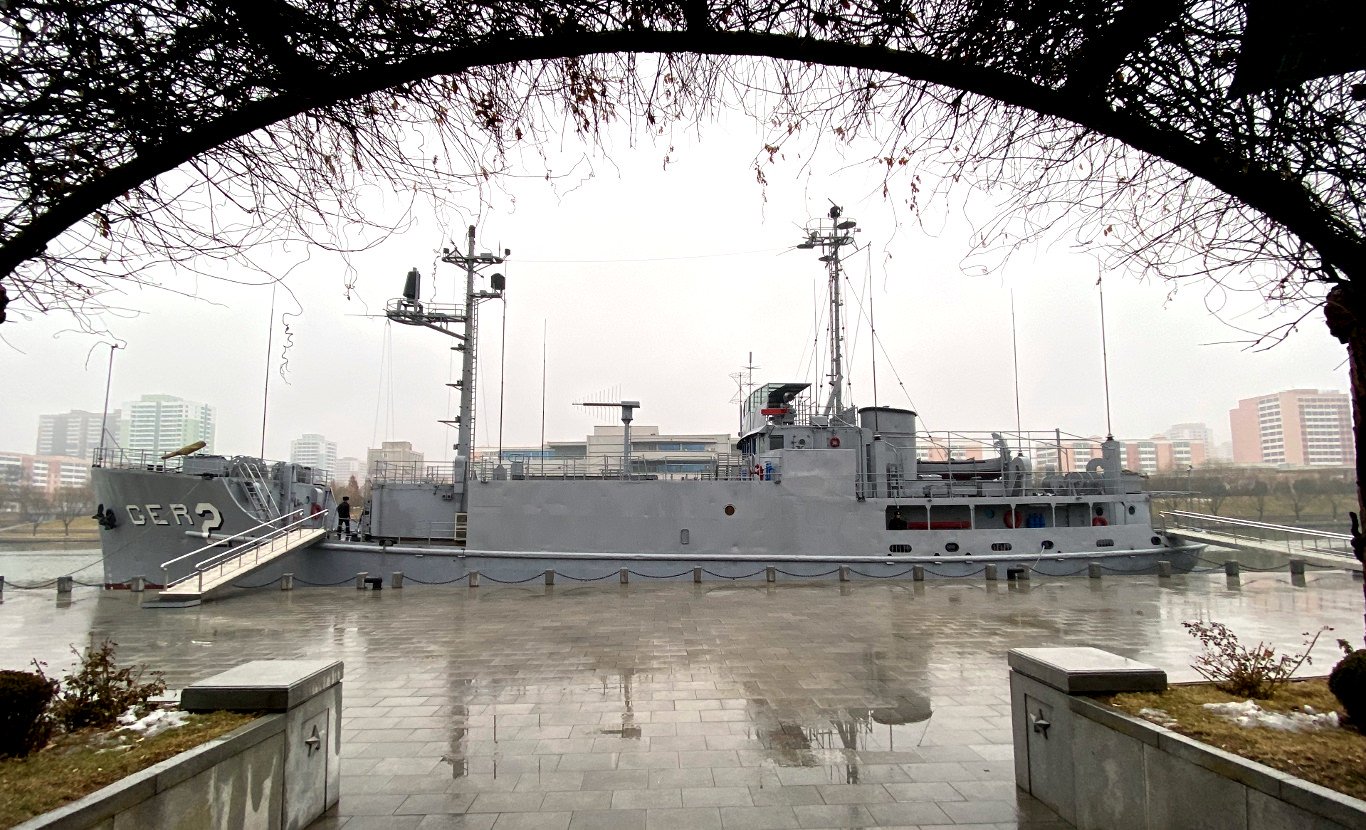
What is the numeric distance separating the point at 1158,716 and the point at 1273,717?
60 cm

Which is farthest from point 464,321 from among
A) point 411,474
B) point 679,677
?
point 679,677

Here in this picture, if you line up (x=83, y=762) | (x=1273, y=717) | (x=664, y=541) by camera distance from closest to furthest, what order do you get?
(x=83, y=762) < (x=1273, y=717) < (x=664, y=541)

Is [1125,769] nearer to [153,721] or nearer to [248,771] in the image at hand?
[248,771]

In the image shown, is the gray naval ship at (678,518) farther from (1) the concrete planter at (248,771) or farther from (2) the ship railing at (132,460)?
(1) the concrete planter at (248,771)

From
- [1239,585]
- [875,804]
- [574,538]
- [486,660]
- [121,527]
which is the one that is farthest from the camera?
[121,527]

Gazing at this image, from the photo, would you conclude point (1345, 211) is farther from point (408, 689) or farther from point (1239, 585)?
point (1239, 585)

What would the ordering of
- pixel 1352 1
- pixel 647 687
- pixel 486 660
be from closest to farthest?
1. pixel 1352 1
2. pixel 647 687
3. pixel 486 660

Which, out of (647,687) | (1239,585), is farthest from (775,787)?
(1239,585)

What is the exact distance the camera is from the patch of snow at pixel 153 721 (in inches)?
135

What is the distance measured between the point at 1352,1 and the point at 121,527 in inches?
925

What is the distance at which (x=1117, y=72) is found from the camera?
279 cm

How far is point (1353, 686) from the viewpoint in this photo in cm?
313

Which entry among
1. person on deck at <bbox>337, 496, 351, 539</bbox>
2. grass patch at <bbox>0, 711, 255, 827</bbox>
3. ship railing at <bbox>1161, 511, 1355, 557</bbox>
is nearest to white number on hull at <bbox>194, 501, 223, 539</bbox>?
person on deck at <bbox>337, 496, 351, 539</bbox>

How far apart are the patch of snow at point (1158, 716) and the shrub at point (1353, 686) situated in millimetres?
750
